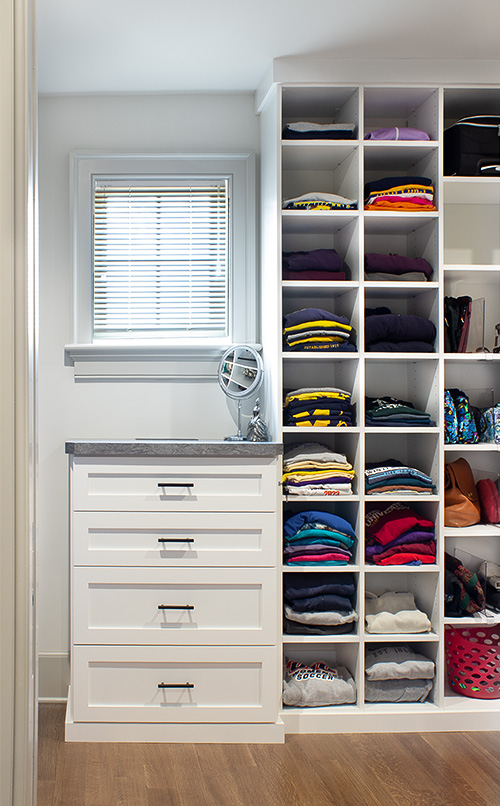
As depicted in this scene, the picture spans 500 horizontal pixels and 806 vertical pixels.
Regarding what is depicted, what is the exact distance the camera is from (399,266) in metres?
2.76

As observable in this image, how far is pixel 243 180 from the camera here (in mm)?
3086

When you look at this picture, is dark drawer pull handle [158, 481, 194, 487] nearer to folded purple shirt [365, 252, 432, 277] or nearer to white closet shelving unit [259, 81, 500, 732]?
white closet shelving unit [259, 81, 500, 732]

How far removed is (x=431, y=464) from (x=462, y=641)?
2.54ft

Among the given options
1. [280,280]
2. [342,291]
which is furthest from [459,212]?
[280,280]

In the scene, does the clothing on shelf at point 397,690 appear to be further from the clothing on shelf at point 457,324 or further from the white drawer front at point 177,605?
the clothing on shelf at point 457,324

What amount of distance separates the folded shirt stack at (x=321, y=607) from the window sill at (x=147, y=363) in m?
1.05

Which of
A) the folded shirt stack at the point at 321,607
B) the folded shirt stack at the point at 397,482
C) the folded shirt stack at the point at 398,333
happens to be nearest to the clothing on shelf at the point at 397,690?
the folded shirt stack at the point at 321,607

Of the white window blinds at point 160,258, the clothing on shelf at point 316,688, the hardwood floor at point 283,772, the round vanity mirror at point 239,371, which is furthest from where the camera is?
the white window blinds at point 160,258

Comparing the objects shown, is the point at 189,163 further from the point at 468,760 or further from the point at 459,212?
the point at 468,760

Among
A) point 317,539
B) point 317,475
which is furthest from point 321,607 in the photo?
point 317,475

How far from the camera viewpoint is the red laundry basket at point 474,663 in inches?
109

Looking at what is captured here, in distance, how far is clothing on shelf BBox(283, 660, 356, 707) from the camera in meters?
2.64

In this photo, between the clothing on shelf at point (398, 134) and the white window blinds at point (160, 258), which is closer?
the clothing on shelf at point (398, 134)

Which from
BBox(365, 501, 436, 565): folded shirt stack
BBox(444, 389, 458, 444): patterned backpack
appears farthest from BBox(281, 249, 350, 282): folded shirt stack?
BBox(365, 501, 436, 565): folded shirt stack
